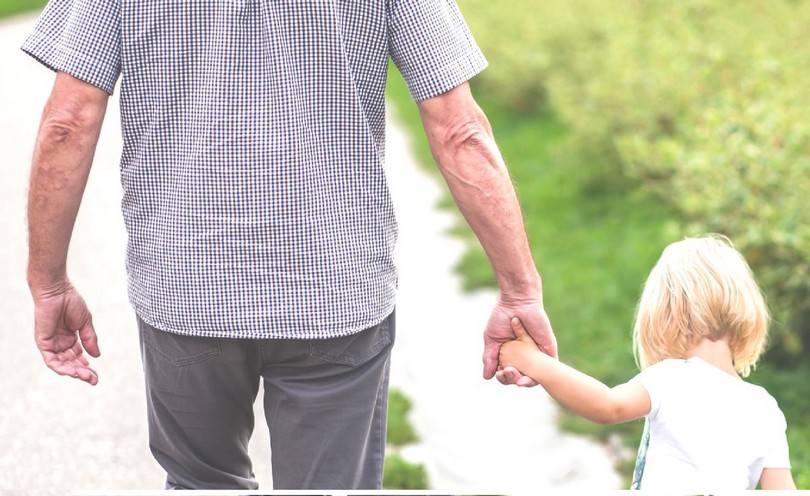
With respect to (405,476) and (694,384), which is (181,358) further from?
(405,476)

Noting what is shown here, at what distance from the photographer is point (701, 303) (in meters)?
2.36

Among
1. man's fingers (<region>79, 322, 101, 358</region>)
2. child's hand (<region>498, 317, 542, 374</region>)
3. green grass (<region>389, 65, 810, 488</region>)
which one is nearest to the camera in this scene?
child's hand (<region>498, 317, 542, 374</region>)

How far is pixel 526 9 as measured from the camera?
39.7ft

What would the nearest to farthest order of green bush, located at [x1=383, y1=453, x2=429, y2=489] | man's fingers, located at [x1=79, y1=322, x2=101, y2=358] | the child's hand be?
the child's hand, man's fingers, located at [x1=79, y1=322, x2=101, y2=358], green bush, located at [x1=383, y1=453, x2=429, y2=489]

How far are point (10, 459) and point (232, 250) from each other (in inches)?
85.8

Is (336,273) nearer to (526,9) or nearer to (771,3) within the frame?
(771,3)

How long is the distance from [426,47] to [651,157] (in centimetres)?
410

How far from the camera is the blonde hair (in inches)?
93.0

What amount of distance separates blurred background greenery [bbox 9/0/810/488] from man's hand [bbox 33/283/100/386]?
210 centimetres

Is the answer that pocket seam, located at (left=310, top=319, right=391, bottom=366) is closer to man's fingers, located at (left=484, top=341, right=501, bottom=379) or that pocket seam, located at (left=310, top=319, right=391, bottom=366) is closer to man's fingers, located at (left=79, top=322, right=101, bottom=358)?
man's fingers, located at (left=484, top=341, right=501, bottom=379)

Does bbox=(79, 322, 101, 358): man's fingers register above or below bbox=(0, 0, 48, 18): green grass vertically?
below

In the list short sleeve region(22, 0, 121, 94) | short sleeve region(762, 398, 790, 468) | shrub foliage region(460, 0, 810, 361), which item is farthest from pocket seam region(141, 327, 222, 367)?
shrub foliage region(460, 0, 810, 361)

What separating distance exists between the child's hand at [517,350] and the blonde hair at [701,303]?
0.27 m

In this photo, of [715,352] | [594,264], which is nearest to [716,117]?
[594,264]
